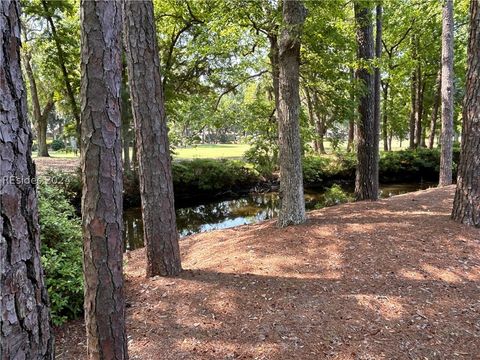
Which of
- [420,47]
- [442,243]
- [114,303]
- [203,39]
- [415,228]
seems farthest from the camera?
[420,47]

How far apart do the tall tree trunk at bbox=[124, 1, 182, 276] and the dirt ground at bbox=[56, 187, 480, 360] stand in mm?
364

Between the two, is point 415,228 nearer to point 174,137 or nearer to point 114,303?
point 114,303

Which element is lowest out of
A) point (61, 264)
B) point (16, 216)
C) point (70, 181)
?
point (61, 264)

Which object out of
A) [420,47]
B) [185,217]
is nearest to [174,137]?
[185,217]

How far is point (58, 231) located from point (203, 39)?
15.6 feet

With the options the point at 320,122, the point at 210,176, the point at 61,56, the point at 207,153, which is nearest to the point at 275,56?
the point at 61,56

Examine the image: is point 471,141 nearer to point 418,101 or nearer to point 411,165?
point 411,165

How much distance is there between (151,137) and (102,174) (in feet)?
6.48

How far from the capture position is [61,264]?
342 centimetres

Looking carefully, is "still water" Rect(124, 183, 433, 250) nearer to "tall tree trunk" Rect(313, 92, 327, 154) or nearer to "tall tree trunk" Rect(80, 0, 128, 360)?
"tall tree trunk" Rect(313, 92, 327, 154)

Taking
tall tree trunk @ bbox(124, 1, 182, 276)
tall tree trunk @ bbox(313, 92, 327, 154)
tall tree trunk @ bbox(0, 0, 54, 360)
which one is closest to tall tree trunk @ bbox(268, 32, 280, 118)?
tall tree trunk @ bbox(313, 92, 327, 154)

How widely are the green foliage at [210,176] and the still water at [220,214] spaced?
31.6 inches

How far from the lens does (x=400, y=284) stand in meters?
3.61

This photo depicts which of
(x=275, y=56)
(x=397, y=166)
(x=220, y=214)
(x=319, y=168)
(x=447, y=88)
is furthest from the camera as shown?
(x=397, y=166)
